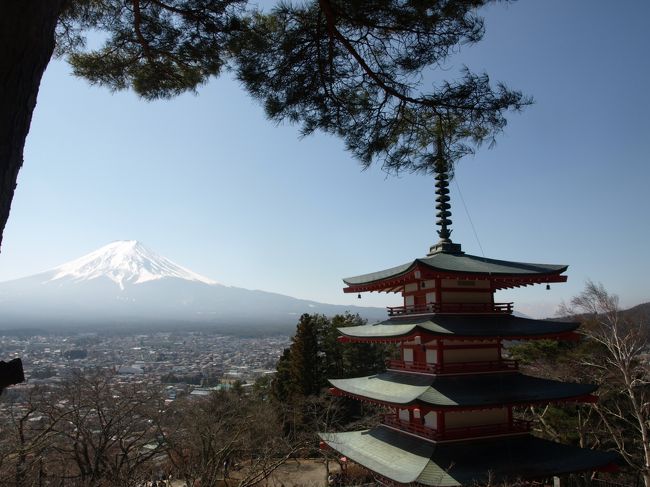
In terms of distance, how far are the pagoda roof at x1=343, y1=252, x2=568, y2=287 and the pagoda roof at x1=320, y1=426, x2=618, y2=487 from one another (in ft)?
10.4

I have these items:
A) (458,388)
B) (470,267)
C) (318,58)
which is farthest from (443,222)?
(318,58)

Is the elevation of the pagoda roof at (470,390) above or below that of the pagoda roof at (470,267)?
below

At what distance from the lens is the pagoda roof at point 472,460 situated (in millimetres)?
7656

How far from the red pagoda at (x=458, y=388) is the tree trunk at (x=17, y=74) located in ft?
25.0

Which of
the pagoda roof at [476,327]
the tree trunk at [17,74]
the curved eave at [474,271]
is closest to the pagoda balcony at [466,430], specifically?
the pagoda roof at [476,327]

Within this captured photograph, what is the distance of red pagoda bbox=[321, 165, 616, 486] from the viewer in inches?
320

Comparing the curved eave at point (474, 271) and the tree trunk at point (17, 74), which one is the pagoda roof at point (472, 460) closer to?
the curved eave at point (474, 271)

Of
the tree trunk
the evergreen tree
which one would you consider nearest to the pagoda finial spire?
the evergreen tree

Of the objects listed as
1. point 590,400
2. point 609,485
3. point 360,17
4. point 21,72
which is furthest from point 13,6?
point 609,485

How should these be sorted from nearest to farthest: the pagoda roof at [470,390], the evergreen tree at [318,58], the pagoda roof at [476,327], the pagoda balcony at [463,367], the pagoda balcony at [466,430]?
the evergreen tree at [318,58] → the pagoda roof at [470,390] → the pagoda balcony at [466,430] → the pagoda roof at [476,327] → the pagoda balcony at [463,367]

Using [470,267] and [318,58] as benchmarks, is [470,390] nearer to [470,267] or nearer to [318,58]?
[470,267]

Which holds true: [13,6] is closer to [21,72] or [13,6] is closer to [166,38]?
[21,72]

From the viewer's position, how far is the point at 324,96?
15.2 ft

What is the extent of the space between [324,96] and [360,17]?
80 centimetres
